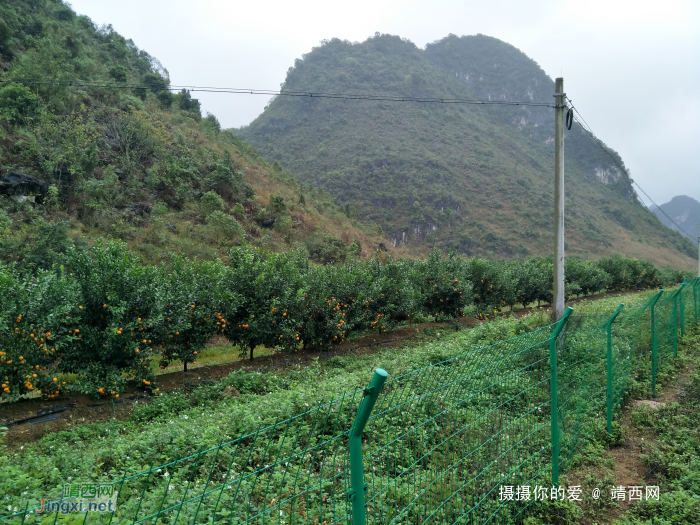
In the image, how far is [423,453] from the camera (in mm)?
3395

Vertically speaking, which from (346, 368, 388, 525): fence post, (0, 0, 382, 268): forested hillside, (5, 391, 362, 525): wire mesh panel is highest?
(0, 0, 382, 268): forested hillside

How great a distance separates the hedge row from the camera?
8375 mm

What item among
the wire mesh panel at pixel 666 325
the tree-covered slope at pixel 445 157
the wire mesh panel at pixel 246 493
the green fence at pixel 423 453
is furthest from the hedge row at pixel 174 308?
the tree-covered slope at pixel 445 157

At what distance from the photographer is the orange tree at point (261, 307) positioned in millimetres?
12445

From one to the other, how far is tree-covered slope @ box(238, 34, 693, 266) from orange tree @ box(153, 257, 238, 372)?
129 ft

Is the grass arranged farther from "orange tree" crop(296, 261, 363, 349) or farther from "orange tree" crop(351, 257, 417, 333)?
"orange tree" crop(351, 257, 417, 333)

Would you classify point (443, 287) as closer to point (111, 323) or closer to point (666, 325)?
point (666, 325)

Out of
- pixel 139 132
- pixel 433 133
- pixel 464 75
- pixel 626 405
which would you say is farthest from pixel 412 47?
pixel 626 405

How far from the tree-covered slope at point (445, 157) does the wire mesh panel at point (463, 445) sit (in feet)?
155

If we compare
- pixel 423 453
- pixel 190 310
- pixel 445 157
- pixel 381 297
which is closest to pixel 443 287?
pixel 381 297

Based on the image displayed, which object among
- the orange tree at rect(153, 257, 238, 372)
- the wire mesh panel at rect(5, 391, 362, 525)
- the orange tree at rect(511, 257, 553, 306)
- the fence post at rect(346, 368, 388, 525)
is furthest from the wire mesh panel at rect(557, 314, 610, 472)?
the orange tree at rect(511, 257, 553, 306)

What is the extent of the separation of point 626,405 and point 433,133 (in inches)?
3903

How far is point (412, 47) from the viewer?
136125 millimetres
